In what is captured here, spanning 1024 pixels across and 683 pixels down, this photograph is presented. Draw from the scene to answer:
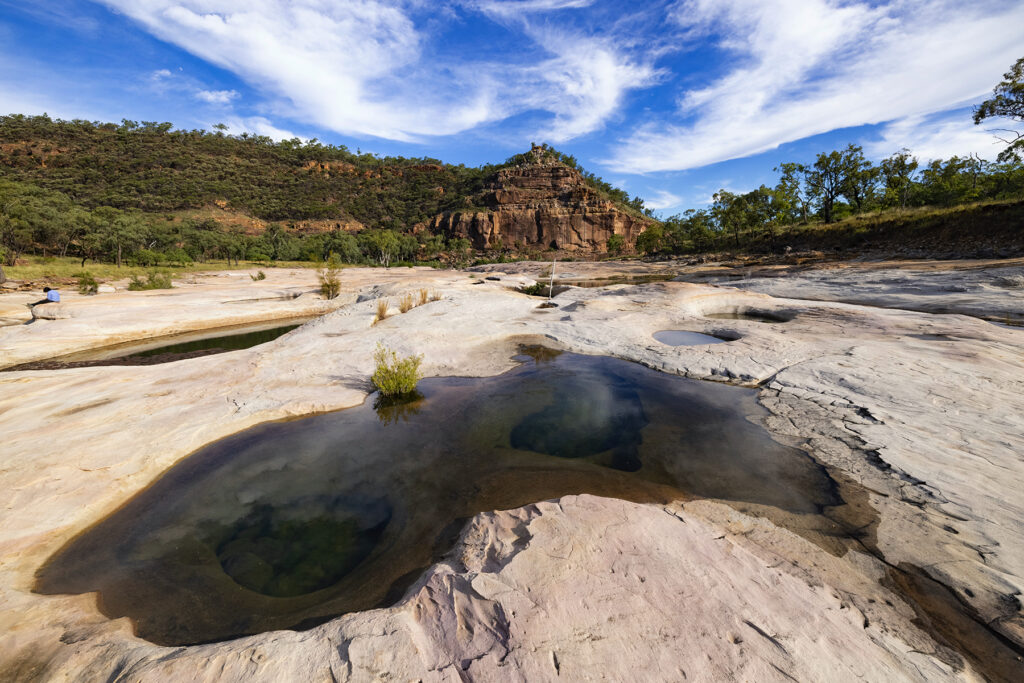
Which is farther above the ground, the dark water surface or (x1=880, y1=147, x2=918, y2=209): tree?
(x1=880, y1=147, x2=918, y2=209): tree

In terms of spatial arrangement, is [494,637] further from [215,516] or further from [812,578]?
[215,516]

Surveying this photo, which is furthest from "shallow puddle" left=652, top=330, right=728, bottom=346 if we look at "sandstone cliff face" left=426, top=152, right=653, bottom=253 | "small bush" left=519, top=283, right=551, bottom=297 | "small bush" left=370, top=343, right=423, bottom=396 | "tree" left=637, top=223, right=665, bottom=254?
"sandstone cliff face" left=426, top=152, right=653, bottom=253

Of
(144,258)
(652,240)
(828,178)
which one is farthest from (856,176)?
(144,258)

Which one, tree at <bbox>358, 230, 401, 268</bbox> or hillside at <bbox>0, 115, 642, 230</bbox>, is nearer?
tree at <bbox>358, 230, 401, 268</bbox>

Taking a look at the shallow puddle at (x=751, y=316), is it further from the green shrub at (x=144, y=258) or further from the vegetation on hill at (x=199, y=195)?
the green shrub at (x=144, y=258)

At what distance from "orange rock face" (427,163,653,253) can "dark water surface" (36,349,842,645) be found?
82940 millimetres

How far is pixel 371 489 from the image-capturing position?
188 inches

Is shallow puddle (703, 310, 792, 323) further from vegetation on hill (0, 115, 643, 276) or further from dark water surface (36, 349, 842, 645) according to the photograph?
vegetation on hill (0, 115, 643, 276)

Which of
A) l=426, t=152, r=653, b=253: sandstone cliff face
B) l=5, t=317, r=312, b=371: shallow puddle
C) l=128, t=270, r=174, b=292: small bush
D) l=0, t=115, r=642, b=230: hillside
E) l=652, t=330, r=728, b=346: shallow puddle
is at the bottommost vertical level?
l=652, t=330, r=728, b=346: shallow puddle

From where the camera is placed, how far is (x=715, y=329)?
1139 cm

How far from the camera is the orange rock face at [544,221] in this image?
85.5 meters

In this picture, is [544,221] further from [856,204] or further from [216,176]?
[216,176]

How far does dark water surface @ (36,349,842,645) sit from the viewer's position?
3379 millimetres

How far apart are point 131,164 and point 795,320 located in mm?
111636
